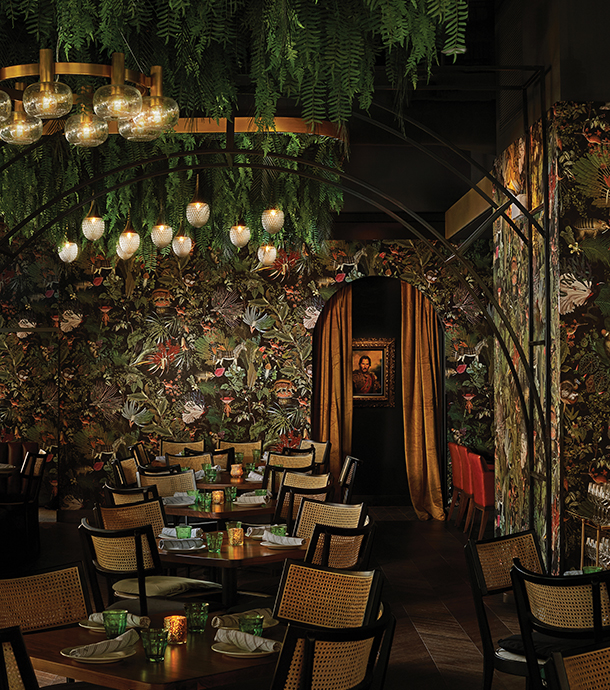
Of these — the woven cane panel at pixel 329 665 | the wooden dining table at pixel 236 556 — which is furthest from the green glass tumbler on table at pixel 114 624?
the wooden dining table at pixel 236 556

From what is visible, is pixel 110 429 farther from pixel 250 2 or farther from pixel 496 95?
pixel 250 2

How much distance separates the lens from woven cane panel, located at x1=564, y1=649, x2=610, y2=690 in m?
2.11

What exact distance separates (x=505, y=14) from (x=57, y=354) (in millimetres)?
7293

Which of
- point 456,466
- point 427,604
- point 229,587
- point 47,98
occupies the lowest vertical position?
point 427,604

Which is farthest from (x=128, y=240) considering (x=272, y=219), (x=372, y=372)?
(x=372, y=372)

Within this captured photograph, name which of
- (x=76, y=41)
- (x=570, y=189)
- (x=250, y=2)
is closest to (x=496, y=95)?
(x=570, y=189)

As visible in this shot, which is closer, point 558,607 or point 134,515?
point 558,607

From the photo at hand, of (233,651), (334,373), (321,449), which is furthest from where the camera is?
(334,373)

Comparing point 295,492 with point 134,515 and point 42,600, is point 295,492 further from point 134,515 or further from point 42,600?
point 42,600

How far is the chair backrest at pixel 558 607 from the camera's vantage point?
3.20 m

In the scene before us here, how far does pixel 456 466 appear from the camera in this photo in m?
9.80

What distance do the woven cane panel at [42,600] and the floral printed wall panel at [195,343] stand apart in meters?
7.02

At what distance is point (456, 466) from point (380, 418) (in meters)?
1.99

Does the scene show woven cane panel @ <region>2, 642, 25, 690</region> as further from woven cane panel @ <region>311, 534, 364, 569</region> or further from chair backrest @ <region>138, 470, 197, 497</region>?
chair backrest @ <region>138, 470, 197, 497</region>
